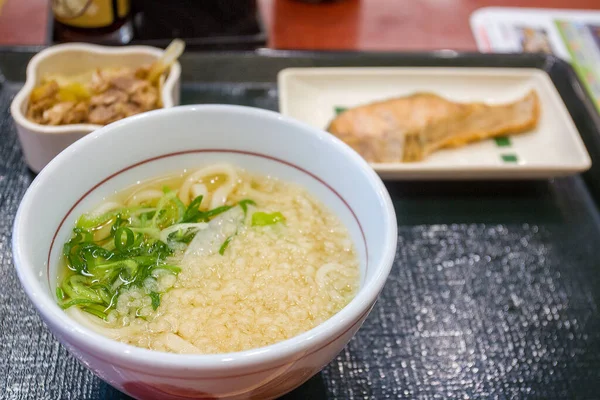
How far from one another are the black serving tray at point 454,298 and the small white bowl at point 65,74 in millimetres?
107

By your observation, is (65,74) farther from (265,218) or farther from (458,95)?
(458,95)

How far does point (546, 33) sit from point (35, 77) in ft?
6.89

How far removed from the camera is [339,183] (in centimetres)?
112

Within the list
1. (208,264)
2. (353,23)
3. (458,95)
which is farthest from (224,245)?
(353,23)

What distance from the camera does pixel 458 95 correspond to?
6.75 feet

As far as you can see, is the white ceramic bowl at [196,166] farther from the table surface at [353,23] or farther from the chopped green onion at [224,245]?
the table surface at [353,23]

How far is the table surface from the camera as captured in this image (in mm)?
2373

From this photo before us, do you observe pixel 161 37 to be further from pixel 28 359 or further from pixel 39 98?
pixel 28 359

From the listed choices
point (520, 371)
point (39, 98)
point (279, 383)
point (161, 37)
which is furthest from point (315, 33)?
point (279, 383)

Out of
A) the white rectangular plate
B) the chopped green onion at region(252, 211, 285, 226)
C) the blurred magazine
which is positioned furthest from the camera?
the blurred magazine

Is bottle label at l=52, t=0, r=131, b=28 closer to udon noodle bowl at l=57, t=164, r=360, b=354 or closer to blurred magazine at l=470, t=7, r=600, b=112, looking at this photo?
udon noodle bowl at l=57, t=164, r=360, b=354

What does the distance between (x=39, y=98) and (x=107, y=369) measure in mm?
998

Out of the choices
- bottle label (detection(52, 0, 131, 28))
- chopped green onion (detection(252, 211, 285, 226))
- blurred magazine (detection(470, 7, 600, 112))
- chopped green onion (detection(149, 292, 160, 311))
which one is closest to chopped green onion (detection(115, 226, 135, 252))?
chopped green onion (detection(149, 292, 160, 311))

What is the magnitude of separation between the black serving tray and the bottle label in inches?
10.0
